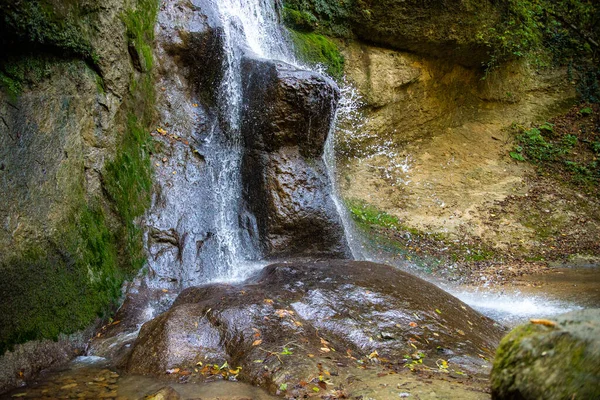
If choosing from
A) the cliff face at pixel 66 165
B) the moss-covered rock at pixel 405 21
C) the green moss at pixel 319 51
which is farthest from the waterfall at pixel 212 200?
the moss-covered rock at pixel 405 21

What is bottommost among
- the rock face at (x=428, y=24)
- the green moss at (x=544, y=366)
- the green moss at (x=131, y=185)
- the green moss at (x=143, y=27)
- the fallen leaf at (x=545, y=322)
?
the green moss at (x=544, y=366)

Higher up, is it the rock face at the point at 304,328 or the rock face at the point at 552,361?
the rock face at the point at 552,361

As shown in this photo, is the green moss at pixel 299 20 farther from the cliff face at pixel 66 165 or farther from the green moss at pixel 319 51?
the cliff face at pixel 66 165

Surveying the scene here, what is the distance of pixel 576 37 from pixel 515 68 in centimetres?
242

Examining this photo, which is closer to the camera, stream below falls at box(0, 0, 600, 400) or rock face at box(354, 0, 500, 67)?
stream below falls at box(0, 0, 600, 400)

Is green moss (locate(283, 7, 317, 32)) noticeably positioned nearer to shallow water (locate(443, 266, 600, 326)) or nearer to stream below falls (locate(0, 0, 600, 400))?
stream below falls (locate(0, 0, 600, 400))

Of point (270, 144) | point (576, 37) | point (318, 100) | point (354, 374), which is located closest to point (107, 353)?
point (354, 374)

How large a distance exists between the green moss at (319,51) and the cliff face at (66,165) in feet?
16.9

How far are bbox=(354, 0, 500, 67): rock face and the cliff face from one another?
7137 mm

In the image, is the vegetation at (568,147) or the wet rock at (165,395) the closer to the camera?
the wet rock at (165,395)

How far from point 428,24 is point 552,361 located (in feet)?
38.3

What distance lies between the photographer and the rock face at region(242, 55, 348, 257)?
7.57 metres

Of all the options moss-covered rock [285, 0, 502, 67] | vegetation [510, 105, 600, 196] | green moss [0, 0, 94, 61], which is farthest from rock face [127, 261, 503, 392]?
vegetation [510, 105, 600, 196]

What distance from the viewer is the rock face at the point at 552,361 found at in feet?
6.34
